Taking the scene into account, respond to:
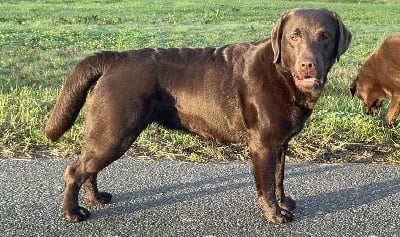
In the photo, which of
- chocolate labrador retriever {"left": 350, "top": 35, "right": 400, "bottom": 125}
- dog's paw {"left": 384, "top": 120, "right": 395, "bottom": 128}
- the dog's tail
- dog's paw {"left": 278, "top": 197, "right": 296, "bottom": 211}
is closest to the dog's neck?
dog's paw {"left": 278, "top": 197, "right": 296, "bottom": 211}

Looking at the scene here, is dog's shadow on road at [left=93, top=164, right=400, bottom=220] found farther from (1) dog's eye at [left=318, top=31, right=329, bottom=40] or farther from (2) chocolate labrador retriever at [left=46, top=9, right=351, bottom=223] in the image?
(1) dog's eye at [left=318, top=31, right=329, bottom=40]

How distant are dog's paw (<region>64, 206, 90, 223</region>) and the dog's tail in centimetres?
62

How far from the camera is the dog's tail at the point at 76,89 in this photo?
4.20 meters

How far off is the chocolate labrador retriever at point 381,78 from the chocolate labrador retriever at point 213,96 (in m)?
2.95

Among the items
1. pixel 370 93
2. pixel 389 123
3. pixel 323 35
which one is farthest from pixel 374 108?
pixel 323 35

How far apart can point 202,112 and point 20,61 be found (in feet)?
24.8

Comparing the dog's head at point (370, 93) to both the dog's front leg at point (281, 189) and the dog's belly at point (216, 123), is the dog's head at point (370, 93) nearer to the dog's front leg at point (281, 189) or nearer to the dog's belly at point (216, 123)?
the dog's front leg at point (281, 189)

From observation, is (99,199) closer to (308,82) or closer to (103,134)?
(103,134)

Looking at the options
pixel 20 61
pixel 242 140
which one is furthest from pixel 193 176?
pixel 20 61

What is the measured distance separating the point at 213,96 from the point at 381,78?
11.1ft

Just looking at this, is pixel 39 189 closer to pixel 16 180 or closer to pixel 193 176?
pixel 16 180

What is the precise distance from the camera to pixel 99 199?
434 centimetres

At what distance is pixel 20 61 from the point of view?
36.1 ft

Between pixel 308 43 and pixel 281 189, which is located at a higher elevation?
pixel 308 43
